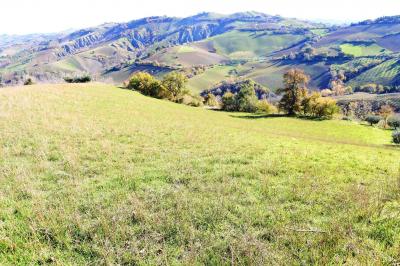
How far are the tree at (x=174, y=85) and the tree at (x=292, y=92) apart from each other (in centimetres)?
3372

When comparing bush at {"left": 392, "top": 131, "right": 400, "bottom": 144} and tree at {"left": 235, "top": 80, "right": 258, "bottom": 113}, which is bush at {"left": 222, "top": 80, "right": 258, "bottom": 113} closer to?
tree at {"left": 235, "top": 80, "right": 258, "bottom": 113}

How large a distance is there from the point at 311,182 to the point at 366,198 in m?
2.22

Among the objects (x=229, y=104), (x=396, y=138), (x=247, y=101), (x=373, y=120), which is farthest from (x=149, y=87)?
(x=396, y=138)

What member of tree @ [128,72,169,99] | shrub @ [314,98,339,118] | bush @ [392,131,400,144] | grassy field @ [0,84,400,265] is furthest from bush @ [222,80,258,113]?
grassy field @ [0,84,400,265]

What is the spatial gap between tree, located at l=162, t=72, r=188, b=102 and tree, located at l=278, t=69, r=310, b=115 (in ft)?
111

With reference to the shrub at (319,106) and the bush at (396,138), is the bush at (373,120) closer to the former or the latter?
the shrub at (319,106)

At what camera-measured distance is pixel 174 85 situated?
338ft

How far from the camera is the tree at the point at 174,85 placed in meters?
103

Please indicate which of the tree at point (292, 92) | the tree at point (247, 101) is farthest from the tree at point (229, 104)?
the tree at point (292, 92)

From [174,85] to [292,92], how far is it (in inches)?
1497

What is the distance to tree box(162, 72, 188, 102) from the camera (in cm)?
10275

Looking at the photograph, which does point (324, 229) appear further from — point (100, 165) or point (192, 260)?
point (100, 165)

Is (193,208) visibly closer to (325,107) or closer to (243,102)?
(325,107)

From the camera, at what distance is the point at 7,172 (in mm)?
13188
